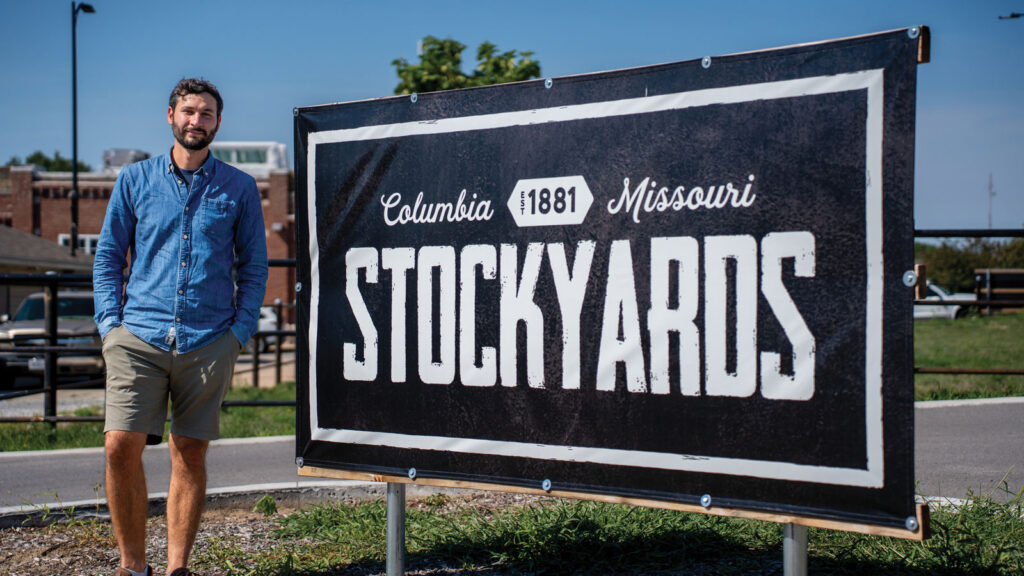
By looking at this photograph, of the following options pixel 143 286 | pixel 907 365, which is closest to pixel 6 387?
pixel 143 286

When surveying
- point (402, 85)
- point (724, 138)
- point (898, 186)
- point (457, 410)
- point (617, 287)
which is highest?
point (402, 85)

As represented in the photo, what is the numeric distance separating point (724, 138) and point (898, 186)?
499 millimetres

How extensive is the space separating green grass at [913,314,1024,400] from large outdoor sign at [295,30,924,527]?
3.73m

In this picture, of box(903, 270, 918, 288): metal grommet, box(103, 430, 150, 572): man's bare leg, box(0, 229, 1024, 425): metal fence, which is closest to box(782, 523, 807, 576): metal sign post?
box(903, 270, 918, 288): metal grommet

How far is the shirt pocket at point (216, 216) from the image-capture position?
3.22 m

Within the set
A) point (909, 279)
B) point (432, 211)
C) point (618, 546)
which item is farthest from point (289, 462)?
point (909, 279)

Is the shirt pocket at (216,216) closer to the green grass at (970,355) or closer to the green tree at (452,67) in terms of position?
the green grass at (970,355)

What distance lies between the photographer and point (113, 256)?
3.20 meters

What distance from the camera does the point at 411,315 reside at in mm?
2990

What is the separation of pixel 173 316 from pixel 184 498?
2.28 feet

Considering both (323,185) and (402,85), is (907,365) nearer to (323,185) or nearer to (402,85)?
(323,185)

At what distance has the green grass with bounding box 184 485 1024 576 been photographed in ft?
10.2

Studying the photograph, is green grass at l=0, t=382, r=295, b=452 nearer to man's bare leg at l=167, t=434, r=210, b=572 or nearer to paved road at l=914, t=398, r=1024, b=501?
man's bare leg at l=167, t=434, r=210, b=572

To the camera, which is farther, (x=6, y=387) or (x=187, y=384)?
(x=6, y=387)
